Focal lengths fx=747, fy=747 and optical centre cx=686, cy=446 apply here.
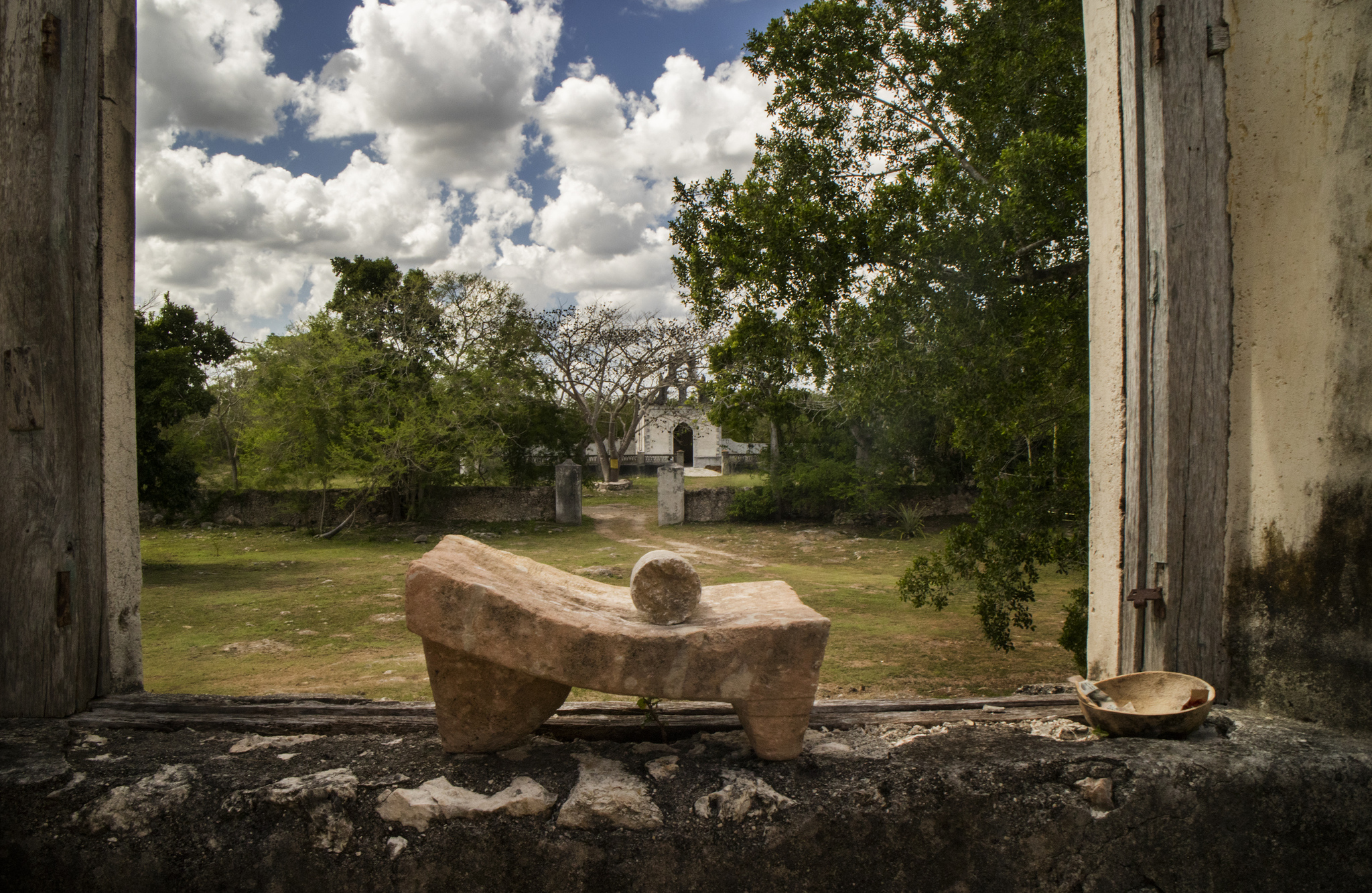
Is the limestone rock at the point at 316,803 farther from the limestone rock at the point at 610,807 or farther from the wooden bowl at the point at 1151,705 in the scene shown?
the wooden bowl at the point at 1151,705

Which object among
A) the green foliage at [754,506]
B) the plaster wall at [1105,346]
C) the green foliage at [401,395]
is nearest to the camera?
the plaster wall at [1105,346]

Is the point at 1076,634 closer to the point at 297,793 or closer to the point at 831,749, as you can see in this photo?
the point at 831,749

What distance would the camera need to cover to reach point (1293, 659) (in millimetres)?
2420

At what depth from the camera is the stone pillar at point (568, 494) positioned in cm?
1418

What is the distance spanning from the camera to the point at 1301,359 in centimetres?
239

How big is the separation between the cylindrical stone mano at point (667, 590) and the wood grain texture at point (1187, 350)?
157cm

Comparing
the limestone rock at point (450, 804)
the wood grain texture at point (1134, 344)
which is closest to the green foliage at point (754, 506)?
the wood grain texture at point (1134, 344)

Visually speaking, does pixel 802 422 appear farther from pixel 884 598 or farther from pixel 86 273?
pixel 86 273

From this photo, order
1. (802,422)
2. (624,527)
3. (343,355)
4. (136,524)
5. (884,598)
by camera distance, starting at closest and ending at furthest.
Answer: (136,524)
(884,598)
(343,355)
(624,527)
(802,422)

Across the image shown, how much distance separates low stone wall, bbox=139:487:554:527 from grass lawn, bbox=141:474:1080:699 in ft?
1.89

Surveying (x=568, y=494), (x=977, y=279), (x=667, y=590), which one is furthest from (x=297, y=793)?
(x=568, y=494)

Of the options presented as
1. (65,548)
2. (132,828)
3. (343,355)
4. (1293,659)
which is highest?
(343,355)

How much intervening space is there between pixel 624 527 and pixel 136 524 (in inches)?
449

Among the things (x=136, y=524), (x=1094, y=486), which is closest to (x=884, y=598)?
(x=1094, y=486)
